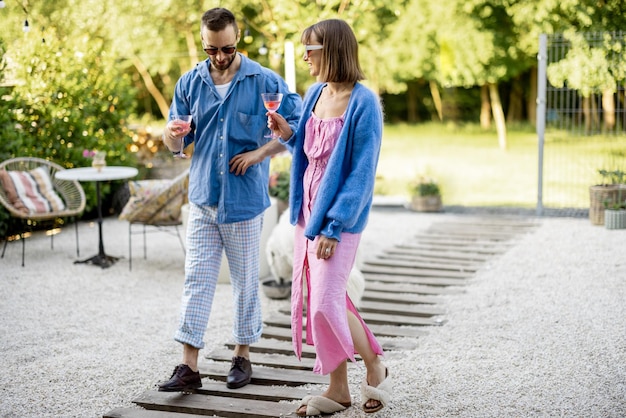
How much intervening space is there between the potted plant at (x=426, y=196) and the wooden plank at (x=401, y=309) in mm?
4139

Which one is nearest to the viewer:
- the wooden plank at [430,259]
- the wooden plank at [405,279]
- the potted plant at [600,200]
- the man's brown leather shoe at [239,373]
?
the man's brown leather shoe at [239,373]

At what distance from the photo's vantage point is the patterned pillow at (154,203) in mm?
6867

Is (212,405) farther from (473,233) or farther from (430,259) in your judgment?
(473,233)

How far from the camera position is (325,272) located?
3.33 meters

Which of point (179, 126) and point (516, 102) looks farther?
point (516, 102)

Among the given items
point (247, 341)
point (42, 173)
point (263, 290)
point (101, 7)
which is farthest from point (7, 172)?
point (101, 7)

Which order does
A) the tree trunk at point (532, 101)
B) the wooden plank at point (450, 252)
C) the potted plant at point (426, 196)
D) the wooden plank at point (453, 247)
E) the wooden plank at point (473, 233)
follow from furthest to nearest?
the tree trunk at point (532, 101) < the potted plant at point (426, 196) < the wooden plank at point (473, 233) < the wooden plank at point (453, 247) < the wooden plank at point (450, 252)

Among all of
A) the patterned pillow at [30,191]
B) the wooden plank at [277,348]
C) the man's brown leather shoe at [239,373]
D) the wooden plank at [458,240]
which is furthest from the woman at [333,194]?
the patterned pillow at [30,191]

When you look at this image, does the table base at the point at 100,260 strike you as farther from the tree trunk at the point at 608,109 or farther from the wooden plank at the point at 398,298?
the tree trunk at the point at 608,109

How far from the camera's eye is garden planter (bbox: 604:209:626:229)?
314 inches

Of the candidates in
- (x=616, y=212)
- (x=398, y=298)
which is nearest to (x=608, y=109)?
(x=616, y=212)

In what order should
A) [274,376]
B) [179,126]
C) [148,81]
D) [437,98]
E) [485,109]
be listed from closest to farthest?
[179,126]
[274,376]
[148,81]
[485,109]
[437,98]

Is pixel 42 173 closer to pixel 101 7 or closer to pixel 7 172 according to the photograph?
pixel 7 172

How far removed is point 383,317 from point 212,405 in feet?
6.13
